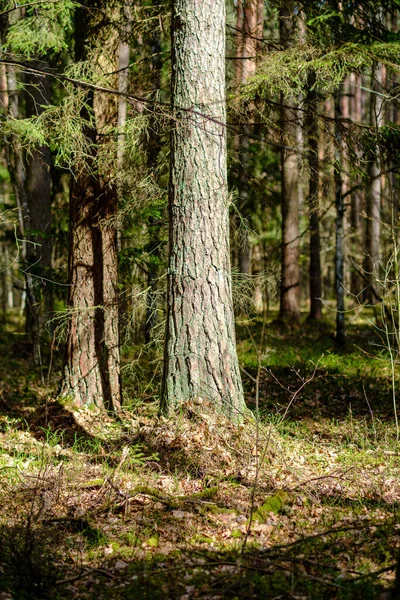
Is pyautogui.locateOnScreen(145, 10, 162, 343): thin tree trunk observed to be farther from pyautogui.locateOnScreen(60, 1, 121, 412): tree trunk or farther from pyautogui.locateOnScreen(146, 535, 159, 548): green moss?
pyautogui.locateOnScreen(146, 535, 159, 548): green moss

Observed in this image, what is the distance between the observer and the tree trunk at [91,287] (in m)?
8.16

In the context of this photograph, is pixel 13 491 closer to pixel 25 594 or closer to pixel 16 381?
pixel 25 594

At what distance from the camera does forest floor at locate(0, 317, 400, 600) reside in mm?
3658

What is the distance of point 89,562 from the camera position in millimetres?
4070

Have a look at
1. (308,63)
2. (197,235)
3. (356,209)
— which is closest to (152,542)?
(197,235)

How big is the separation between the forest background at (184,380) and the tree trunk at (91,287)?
0.03 m

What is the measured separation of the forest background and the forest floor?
0.07 ft

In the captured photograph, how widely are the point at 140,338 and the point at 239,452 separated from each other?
7.87 meters

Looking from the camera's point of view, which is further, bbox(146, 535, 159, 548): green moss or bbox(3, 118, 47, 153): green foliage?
bbox(3, 118, 47, 153): green foliage

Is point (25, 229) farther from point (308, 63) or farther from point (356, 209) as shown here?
point (356, 209)

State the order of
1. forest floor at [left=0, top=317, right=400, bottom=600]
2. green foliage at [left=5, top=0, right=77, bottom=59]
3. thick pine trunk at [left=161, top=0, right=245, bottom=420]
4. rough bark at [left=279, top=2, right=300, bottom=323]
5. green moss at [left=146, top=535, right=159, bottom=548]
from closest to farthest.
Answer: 1. forest floor at [left=0, top=317, right=400, bottom=600]
2. green moss at [left=146, top=535, right=159, bottom=548]
3. thick pine trunk at [left=161, top=0, right=245, bottom=420]
4. green foliage at [left=5, top=0, right=77, bottom=59]
5. rough bark at [left=279, top=2, right=300, bottom=323]

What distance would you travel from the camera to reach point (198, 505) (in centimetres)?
486

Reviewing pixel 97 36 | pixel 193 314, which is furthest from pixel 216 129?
pixel 97 36

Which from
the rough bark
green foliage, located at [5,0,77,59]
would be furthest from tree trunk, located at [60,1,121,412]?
the rough bark
